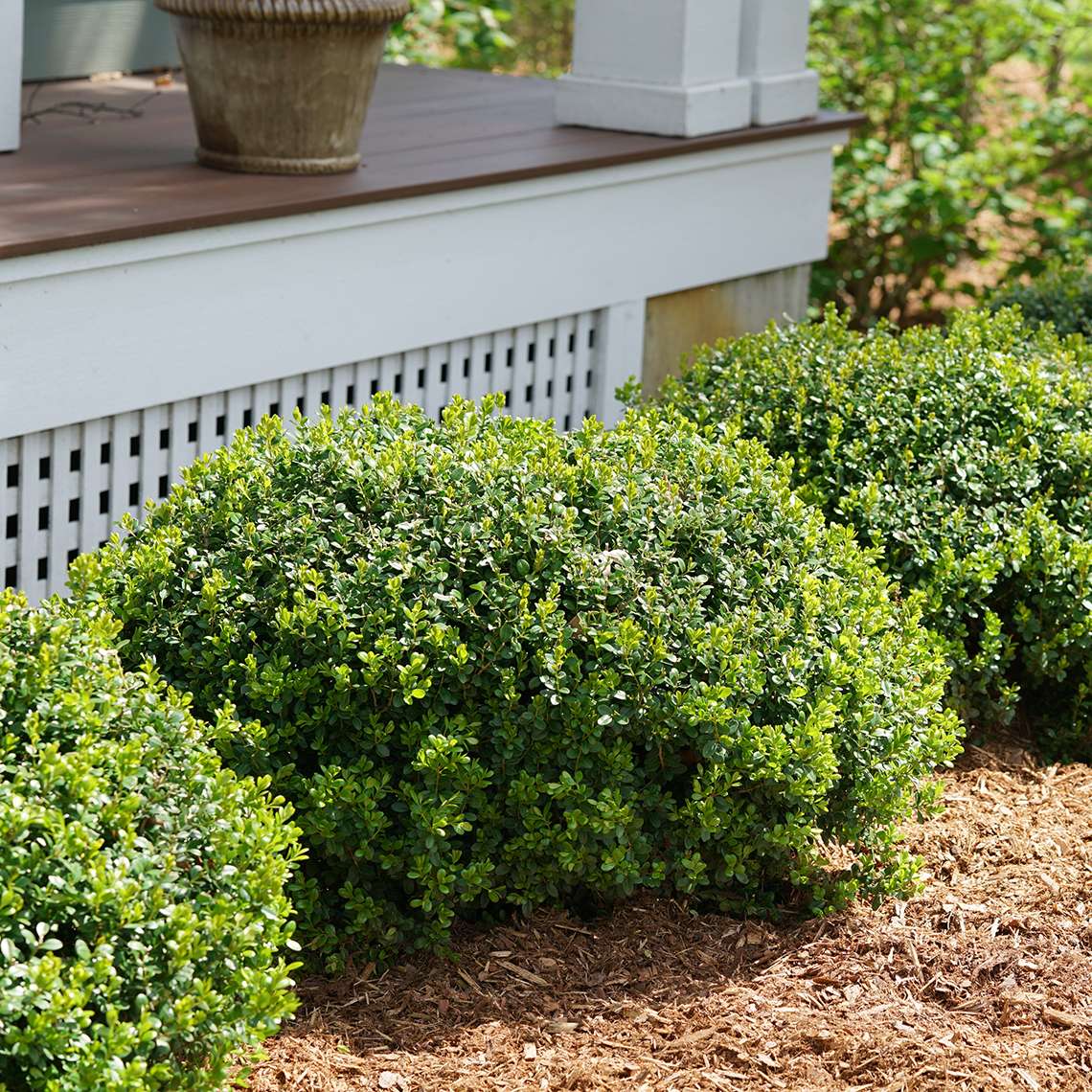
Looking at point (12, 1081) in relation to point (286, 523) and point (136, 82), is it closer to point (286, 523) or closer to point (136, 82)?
point (286, 523)

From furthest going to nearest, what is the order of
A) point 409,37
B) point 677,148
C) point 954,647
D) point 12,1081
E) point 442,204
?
1. point 409,37
2. point 677,148
3. point 442,204
4. point 954,647
5. point 12,1081

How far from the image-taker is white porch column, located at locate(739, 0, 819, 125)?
5953mm

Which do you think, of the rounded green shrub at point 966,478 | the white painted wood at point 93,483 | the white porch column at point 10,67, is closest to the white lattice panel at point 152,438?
the white painted wood at point 93,483

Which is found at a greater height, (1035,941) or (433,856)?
(433,856)

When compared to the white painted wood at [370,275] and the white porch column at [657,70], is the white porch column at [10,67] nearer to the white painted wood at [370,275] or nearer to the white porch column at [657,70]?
the white painted wood at [370,275]

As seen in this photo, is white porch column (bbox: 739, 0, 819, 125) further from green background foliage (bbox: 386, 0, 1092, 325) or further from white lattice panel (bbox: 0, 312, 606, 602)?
green background foliage (bbox: 386, 0, 1092, 325)

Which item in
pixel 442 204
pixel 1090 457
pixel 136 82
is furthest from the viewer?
pixel 136 82

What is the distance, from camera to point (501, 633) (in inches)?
112

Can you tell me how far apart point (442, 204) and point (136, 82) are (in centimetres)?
248

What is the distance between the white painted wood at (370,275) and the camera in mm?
3859

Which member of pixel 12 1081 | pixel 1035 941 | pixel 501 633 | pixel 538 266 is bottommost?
pixel 1035 941

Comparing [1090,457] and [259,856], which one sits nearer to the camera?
[259,856]

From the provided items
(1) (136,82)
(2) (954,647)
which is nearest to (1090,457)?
(2) (954,647)

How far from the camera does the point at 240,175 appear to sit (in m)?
4.74
